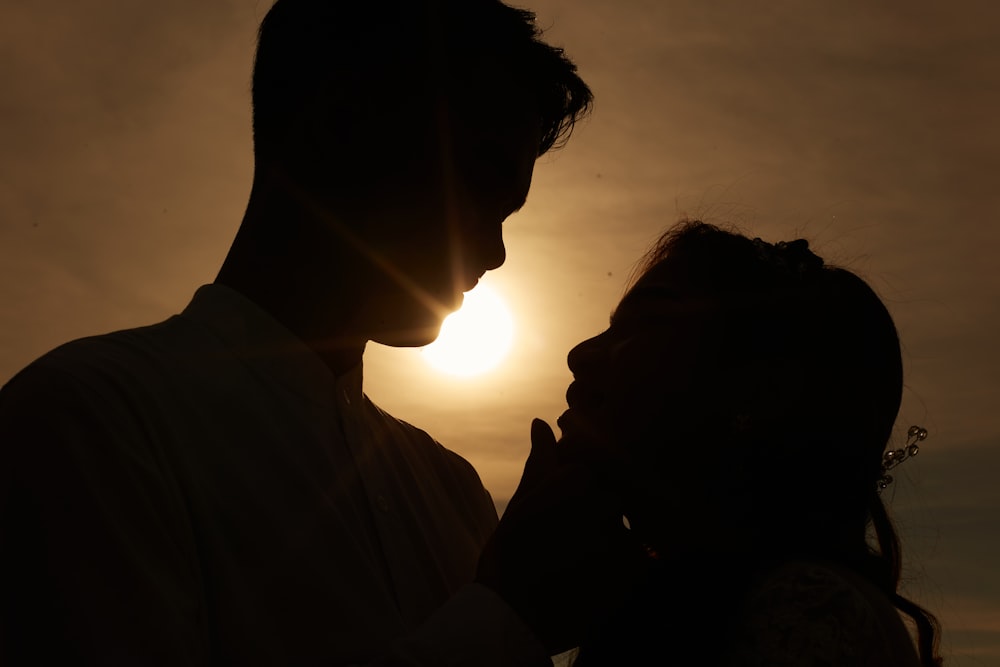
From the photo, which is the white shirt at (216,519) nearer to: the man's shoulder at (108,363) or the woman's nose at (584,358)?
the man's shoulder at (108,363)

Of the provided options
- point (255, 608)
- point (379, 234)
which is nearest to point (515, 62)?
point (379, 234)

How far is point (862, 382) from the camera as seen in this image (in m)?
3.53

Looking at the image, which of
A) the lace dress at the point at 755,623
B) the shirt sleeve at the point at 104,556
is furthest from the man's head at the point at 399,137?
the lace dress at the point at 755,623

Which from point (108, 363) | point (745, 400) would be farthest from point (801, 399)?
point (108, 363)

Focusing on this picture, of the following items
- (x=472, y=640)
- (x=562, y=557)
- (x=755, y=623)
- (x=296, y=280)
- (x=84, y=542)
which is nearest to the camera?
(x=84, y=542)

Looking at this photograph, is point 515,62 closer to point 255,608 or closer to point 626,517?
point 626,517

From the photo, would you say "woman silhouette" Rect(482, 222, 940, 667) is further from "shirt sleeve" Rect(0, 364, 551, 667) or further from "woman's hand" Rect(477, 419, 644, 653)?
"shirt sleeve" Rect(0, 364, 551, 667)

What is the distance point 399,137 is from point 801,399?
5.81 feet

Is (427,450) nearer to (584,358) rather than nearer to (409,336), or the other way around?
(409,336)

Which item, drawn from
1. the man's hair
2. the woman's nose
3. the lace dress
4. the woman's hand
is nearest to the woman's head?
the woman's nose

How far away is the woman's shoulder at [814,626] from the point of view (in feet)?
8.08

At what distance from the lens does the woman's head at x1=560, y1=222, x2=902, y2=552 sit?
3.26 meters

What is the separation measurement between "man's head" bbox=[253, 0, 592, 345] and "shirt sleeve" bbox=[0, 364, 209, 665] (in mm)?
1254

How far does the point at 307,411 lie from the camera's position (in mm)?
3061
